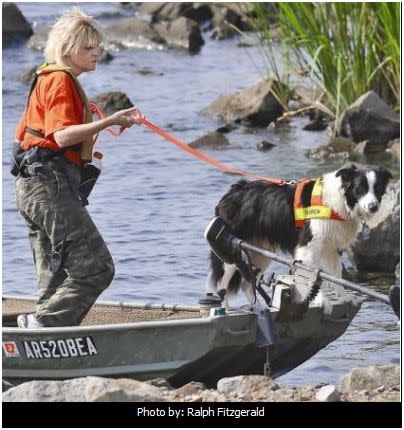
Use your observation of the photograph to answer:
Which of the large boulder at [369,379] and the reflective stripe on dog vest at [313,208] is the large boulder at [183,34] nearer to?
the reflective stripe on dog vest at [313,208]

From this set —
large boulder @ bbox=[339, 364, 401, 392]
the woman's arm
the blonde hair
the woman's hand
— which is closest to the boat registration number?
the woman's arm

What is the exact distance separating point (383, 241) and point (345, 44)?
4363 millimetres

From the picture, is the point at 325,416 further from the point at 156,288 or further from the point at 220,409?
the point at 156,288

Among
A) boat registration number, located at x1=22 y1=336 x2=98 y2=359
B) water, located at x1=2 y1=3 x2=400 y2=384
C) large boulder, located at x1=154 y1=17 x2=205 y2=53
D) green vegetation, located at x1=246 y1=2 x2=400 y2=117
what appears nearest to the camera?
boat registration number, located at x1=22 y1=336 x2=98 y2=359

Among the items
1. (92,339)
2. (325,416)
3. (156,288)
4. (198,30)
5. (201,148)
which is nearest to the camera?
(325,416)

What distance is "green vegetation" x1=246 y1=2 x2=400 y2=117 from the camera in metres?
13.6

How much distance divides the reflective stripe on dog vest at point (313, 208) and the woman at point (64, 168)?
5.47 feet

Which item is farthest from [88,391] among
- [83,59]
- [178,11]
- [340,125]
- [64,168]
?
[178,11]

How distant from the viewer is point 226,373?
6977mm

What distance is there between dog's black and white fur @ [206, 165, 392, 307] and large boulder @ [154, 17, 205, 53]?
1429cm

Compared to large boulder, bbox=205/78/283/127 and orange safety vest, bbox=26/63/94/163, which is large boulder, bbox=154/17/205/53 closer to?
large boulder, bbox=205/78/283/127

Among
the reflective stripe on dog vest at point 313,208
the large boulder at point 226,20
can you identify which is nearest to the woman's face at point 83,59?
the reflective stripe on dog vest at point 313,208

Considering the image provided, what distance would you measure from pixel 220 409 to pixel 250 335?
0.78 m

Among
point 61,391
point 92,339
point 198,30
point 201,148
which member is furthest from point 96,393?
point 198,30
